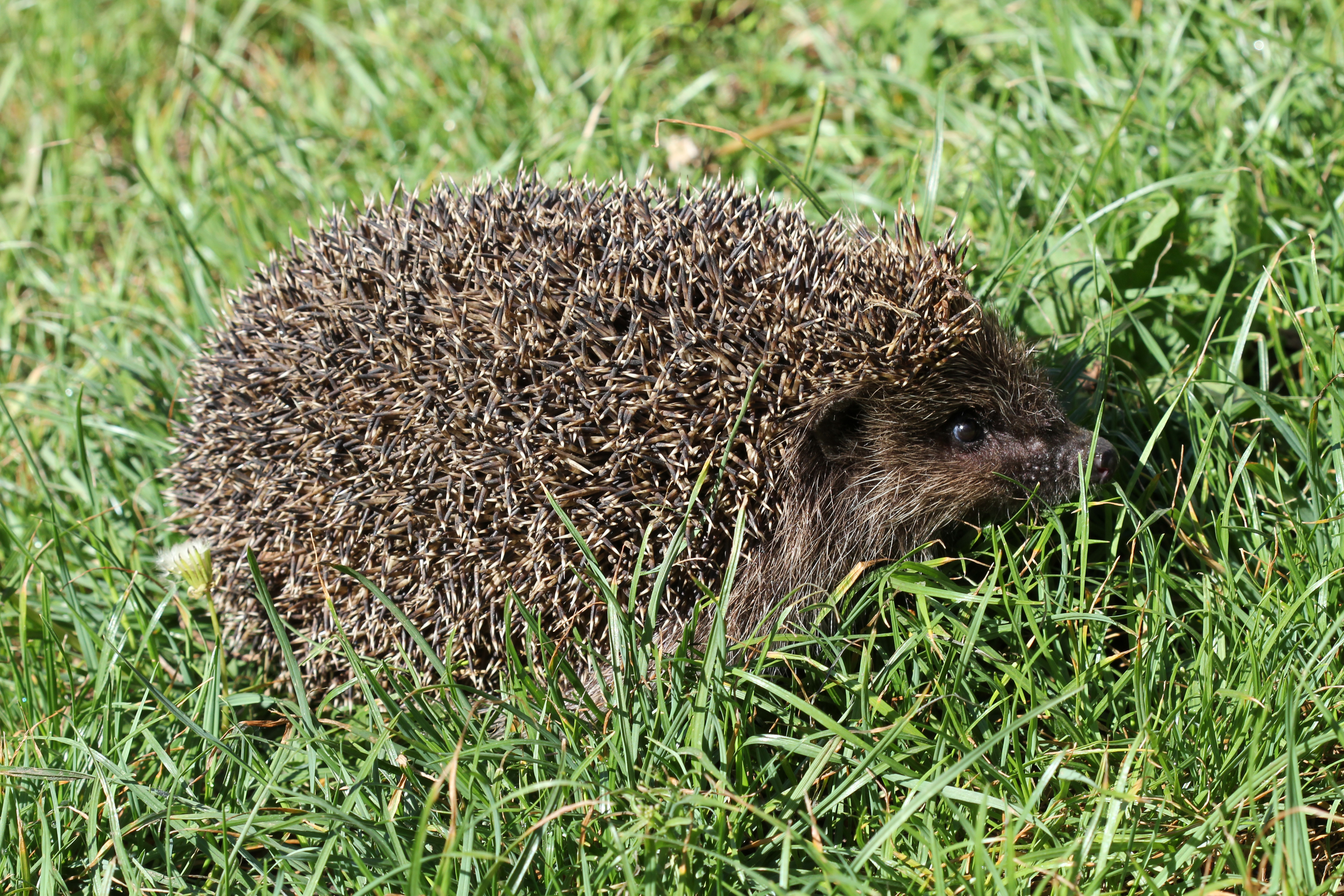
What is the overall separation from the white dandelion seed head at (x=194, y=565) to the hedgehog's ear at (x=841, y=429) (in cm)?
211

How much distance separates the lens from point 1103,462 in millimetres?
3797

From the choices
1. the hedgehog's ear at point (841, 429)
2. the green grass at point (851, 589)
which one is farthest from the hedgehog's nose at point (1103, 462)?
the hedgehog's ear at point (841, 429)

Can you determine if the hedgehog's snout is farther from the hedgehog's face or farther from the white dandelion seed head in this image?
the white dandelion seed head

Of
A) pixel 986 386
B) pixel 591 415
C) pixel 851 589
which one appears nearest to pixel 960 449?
pixel 986 386

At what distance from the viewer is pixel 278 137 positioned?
21.0 feet

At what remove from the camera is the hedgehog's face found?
150 inches

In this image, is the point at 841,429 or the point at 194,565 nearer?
the point at 194,565

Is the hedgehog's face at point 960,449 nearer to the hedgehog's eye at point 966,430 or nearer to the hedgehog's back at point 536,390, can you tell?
the hedgehog's eye at point 966,430

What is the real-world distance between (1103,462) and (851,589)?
983 millimetres

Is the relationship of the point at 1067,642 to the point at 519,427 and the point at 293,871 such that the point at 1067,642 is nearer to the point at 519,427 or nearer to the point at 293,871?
the point at 519,427

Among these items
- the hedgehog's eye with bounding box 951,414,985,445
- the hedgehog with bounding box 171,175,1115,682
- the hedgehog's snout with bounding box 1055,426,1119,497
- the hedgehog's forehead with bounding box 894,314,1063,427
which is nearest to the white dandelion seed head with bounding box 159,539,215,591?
the hedgehog with bounding box 171,175,1115,682

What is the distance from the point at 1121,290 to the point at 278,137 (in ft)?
15.5

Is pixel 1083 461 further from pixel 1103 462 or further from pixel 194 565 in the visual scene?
pixel 194 565

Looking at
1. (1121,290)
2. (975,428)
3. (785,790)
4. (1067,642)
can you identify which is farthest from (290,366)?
(1121,290)
